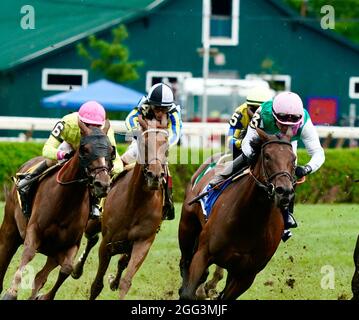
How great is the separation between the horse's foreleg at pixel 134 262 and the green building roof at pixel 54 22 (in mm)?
12739

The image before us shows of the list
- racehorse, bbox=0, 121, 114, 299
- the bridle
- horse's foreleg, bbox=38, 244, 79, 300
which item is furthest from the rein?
the bridle

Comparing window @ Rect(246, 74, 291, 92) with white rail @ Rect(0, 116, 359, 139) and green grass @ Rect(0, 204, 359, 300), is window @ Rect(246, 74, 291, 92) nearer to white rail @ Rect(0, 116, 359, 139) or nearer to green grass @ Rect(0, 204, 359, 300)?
white rail @ Rect(0, 116, 359, 139)

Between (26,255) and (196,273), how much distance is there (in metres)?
1.20

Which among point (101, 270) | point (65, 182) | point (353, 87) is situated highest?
point (353, 87)

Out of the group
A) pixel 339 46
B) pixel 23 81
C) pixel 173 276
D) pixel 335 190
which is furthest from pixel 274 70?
pixel 173 276

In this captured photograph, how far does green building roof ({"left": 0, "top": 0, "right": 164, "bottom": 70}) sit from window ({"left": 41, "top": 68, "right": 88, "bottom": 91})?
0.65 meters

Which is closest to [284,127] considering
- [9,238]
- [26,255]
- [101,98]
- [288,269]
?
[26,255]

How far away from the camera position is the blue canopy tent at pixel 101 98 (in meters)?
21.9

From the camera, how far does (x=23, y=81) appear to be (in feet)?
81.3

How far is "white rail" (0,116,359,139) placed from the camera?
1570 centimetres

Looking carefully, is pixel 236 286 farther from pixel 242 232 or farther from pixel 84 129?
pixel 84 129

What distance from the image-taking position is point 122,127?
51.7 ft

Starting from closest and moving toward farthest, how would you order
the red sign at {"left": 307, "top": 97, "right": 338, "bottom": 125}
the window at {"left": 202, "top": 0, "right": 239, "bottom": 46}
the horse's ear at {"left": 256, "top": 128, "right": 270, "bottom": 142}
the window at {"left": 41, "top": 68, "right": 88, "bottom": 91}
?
the horse's ear at {"left": 256, "top": 128, "right": 270, "bottom": 142} → the window at {"left": 41, "top": 68, "right": 88, "bottom": 91} → the red sign at {"left": 307, "top": 97, "right": 338, "bottom": 125} → the window at {"left": 202, "top": 0, "right": 239, "bottom": 46}
